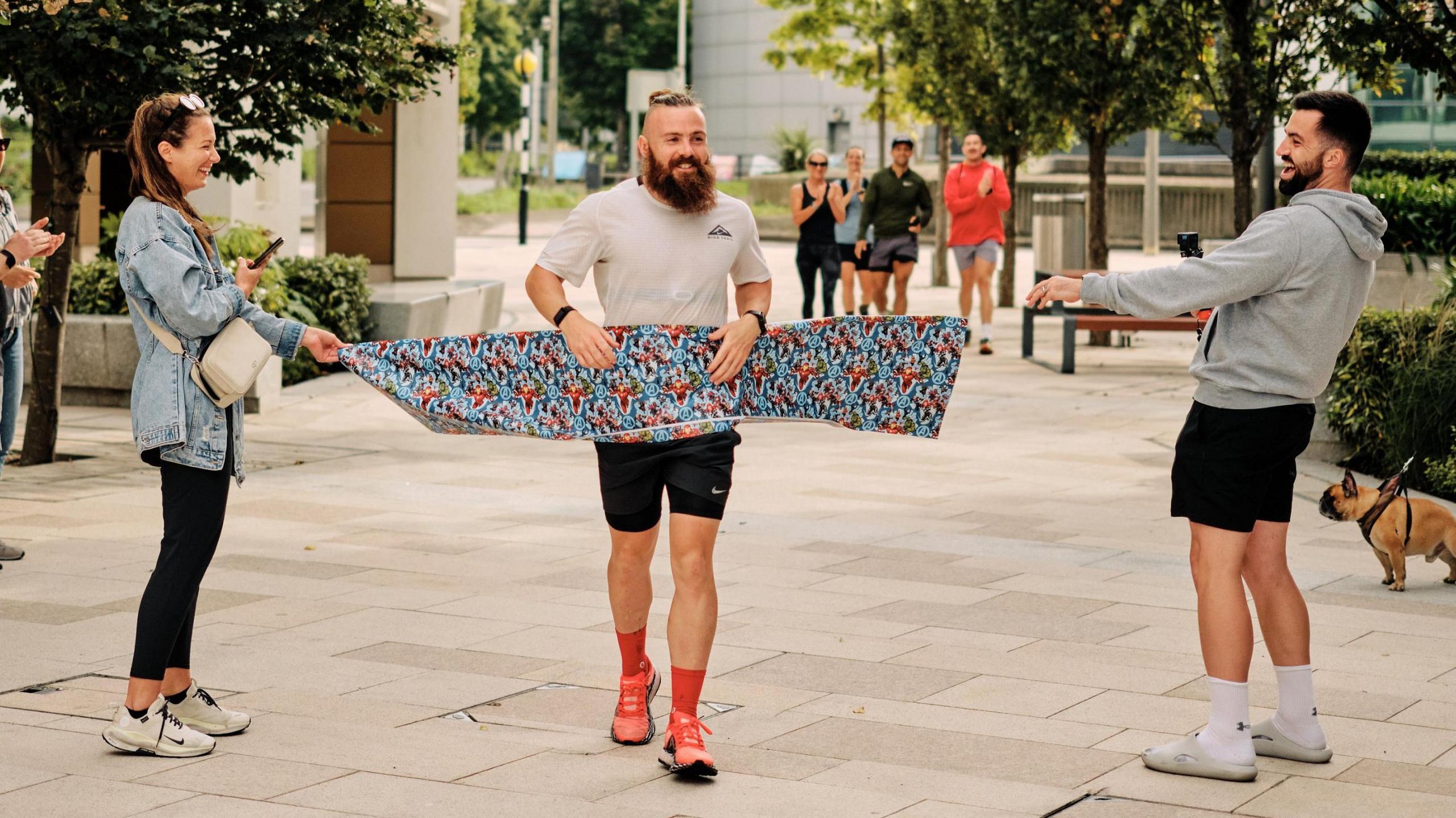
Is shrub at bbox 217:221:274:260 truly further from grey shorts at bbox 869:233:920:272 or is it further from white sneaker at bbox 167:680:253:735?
white sneaker at bbox 167:680:253:735

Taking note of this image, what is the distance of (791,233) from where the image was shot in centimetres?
4359

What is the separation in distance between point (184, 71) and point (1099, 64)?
967 centimetres

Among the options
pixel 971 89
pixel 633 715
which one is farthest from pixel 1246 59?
Answer: pixel 633 715

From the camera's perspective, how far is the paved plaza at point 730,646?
4598 millimetres

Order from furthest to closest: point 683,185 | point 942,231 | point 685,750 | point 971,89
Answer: point 942,231
point 971,89
point 683,185
point 685,750

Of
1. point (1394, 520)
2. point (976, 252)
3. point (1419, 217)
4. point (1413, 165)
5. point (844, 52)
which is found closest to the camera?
point (1394, 520)

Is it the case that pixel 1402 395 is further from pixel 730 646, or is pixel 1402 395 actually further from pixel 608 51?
pixel 608 51

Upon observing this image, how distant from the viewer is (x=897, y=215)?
16.8 m

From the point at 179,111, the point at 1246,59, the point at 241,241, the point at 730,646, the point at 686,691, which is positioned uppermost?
the point at 1246,59

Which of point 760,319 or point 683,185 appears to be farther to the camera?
point 760,319

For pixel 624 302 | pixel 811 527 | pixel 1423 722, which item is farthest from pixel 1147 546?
pixel 624 302

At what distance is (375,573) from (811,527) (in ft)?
7.08

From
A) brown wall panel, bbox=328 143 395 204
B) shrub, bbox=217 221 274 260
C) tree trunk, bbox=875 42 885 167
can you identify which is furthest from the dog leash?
tree trunk, bbox=875 42 885 167

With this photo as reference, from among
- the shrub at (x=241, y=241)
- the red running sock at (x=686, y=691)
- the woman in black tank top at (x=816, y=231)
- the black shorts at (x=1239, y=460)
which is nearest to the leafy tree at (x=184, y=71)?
the shrub at (x=241, y=241)
